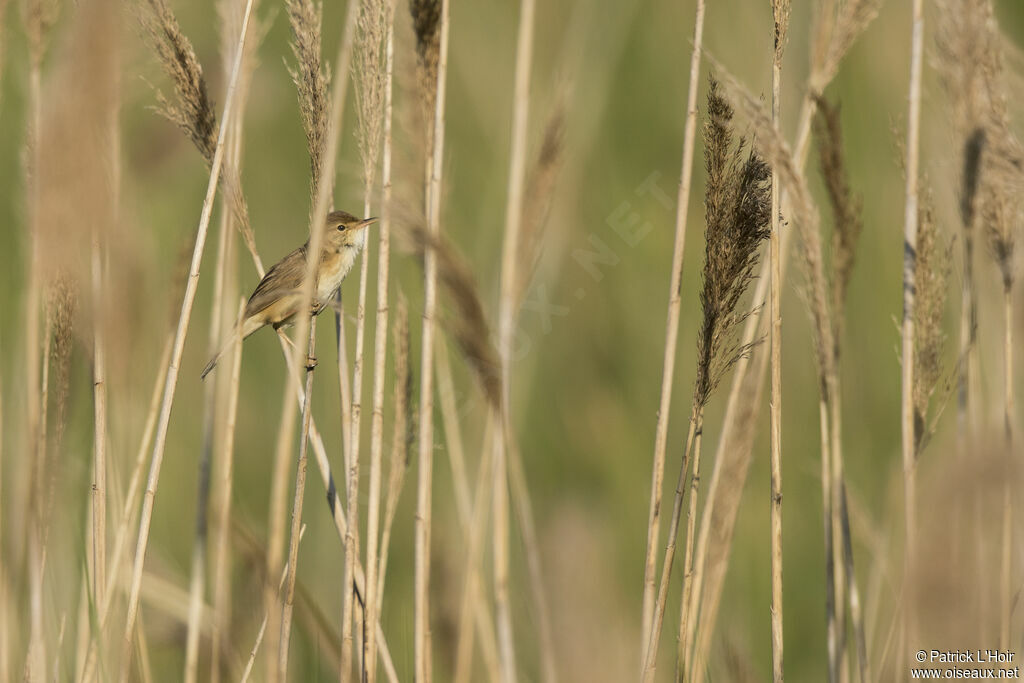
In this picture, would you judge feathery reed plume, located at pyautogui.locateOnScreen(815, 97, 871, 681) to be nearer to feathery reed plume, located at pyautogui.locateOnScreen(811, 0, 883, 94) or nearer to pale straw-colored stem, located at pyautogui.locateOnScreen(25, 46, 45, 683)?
feathery reed plume, located at pyautogui.locateOnScreen(811, 0, 883, 94)

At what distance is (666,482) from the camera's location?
3.93 m

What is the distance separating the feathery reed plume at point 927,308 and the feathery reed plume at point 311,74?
1221mm

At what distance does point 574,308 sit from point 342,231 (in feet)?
3.95

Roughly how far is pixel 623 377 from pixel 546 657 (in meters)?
2.28

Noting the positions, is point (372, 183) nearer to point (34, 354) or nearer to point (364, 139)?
point (364, 139)

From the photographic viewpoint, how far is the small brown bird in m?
3.07

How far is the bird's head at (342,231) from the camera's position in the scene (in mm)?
3170

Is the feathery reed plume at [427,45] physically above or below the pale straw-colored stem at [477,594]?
above

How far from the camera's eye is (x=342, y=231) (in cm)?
321

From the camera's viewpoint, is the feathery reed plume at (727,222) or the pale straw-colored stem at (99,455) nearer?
the feathery reed plume at (727,222)

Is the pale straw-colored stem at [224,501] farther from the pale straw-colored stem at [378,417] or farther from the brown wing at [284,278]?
the brown wing at [284,278]

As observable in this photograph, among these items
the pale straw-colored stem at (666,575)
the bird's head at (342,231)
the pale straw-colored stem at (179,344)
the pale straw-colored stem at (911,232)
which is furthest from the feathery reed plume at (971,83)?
the bird's head at (342,231)

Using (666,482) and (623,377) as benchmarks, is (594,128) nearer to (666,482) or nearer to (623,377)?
(623,377)

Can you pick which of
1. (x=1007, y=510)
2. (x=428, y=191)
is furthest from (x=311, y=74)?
(x=1007, y=510)
